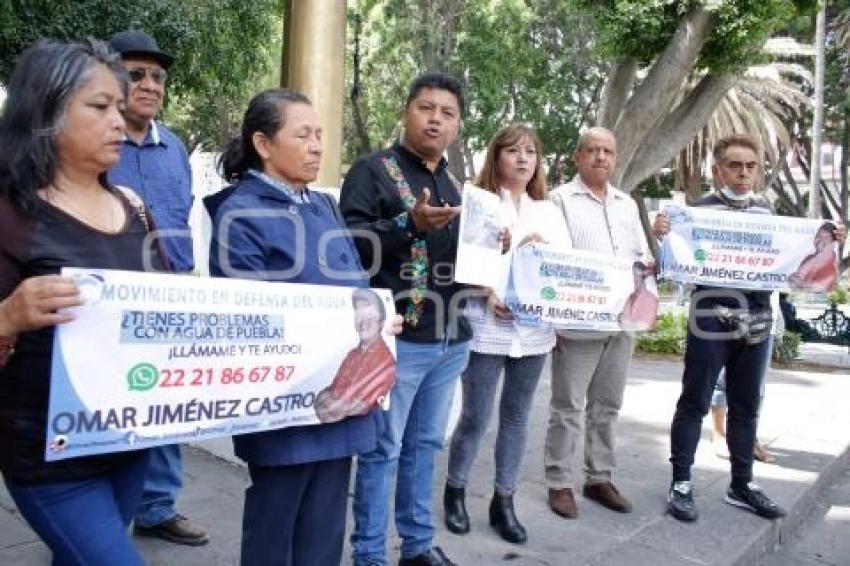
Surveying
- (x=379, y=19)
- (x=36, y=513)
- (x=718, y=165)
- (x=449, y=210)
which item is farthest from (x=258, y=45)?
(x=36, y=513)

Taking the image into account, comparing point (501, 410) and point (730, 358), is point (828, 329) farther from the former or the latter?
point (501, 410)

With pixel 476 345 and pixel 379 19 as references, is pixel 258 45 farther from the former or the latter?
pixel 476 345

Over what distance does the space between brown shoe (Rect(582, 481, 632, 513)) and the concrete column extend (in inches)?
90.6

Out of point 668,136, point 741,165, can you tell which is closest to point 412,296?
point 741,165

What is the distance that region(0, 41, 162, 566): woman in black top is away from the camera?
5.68 feet

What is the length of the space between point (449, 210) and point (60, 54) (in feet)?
4.35

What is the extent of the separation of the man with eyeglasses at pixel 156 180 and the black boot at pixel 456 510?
113 cm

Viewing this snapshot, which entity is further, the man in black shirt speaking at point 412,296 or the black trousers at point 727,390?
the black trousers at point 727,390

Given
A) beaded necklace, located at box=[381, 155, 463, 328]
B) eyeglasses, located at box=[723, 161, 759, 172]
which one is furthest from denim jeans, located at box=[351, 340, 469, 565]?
eyeglasses, located at box=[723, 161, 759, 172]

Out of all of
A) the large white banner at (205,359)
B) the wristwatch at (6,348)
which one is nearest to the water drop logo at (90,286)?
the large white banner at (205,359)

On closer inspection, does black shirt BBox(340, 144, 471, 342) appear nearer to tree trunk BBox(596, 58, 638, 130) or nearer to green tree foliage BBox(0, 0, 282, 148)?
tree trunk BBox(596, 58, 638, 130)

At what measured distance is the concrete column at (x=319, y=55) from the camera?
4344 millimetres

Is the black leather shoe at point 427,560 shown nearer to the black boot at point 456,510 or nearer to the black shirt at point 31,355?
the black boot at point 456,510

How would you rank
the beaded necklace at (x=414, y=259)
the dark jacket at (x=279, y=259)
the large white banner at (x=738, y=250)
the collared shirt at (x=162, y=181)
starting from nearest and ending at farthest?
1. the dark jacket at (x=279, y=259)
2. the beaded necklace at (x=414, y=259)
3. the collared shirt at (x=162, y=181)
4. the large white banner at (x=738, y=250)
